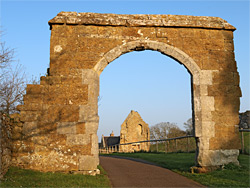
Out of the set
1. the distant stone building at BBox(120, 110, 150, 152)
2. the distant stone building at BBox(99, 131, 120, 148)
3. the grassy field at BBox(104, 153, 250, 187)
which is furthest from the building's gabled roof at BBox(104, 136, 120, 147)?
the grassy field at BBox(104, 153, 250, 187)

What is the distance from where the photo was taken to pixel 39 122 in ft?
24.6

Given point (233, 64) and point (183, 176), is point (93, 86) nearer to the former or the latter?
point (183, 176)

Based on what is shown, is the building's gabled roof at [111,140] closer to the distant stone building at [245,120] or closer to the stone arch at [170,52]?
the distant stone building at [245,120]

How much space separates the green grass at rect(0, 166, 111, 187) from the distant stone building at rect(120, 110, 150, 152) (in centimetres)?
2323

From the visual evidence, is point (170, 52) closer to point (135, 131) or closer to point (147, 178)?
point (147, 178)

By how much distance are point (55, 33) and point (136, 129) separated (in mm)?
24435

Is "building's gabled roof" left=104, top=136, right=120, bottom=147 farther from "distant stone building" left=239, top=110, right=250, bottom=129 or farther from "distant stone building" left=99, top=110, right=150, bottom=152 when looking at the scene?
"distant stone building" left=239, top=110, right=250, bottom=129

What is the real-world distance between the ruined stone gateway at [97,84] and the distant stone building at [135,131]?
22.5 meters

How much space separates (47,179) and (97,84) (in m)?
3.05

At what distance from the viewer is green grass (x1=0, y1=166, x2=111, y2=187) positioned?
19.1 feet

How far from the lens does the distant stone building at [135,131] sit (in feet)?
100

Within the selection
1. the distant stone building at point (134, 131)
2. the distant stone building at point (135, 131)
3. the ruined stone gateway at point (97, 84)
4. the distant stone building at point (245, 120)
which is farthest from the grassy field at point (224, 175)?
the distant stone building at point (135, 131)

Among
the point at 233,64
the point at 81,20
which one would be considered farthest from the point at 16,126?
the point at 233,64

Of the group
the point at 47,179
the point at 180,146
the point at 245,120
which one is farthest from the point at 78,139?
the point at 180,146
